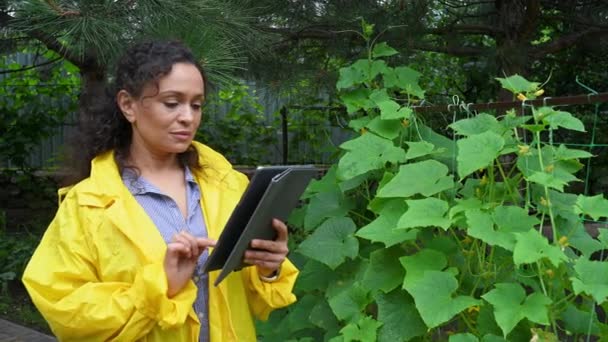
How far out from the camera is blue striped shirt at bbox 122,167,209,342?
1.94m

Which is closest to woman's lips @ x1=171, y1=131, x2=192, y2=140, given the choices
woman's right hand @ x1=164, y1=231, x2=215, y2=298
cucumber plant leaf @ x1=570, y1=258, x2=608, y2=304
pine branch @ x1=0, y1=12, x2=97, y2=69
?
woman's right hand @ x1=164, y1=231, x2=215, y2=298

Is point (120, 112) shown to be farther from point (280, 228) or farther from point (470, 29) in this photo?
point (470, 29)

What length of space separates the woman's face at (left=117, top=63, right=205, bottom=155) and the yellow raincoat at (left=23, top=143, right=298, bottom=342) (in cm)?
14

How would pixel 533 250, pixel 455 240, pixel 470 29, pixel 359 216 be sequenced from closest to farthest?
pixel 533 250
pixel 455 240
pixel 359 216
pixel 470 29

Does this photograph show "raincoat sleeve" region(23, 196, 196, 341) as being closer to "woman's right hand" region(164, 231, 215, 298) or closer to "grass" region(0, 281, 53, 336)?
"woman's right hand" region(164, 231, 215, 298)

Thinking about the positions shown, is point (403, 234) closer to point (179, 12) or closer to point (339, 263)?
point (339, 263)

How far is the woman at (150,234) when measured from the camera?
5.83 ft

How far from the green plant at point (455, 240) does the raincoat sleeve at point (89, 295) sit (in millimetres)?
597

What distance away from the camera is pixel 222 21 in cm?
284

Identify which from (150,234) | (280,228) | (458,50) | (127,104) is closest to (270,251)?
(280,228)

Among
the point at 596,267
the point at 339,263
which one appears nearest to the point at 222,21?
the point at 339,263

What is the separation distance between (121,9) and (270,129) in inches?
240

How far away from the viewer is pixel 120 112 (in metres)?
2.09

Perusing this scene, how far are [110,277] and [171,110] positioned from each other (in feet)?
1.40
